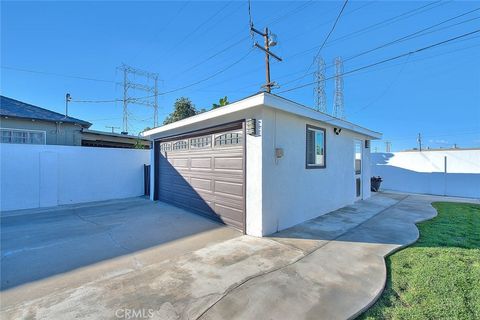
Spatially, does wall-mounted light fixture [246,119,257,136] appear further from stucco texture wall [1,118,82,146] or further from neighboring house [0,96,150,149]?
stucco texture wall [1,118,82,146]

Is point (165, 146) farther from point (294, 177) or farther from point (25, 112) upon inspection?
point (25, 112)

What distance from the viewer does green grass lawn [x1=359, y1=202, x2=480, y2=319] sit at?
2.19 m

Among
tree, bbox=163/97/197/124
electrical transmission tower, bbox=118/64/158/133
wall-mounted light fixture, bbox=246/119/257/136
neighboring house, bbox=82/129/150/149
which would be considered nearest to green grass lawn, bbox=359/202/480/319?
wall-mounted light fixture, bbox=246/119/257/136

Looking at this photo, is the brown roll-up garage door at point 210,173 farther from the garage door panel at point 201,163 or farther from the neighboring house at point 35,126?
the neighboring house at point 35,126

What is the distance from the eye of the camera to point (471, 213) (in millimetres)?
6457

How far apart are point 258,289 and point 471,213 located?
25.9ft

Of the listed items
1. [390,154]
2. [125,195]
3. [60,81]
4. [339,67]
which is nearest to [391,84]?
[339,67]

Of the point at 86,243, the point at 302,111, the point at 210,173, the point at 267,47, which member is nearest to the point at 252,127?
the point at 302,111

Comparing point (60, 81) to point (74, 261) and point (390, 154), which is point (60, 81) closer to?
point (74, 261)

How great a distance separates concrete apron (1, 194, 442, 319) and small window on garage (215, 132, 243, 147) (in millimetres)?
2328

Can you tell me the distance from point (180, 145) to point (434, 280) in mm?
7230

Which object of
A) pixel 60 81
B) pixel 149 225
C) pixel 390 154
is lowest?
pixel 149 225

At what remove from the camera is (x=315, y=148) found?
6.14m

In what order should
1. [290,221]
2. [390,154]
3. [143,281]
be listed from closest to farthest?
1. [143,281]
2. [290,221]
3. [390,154]
